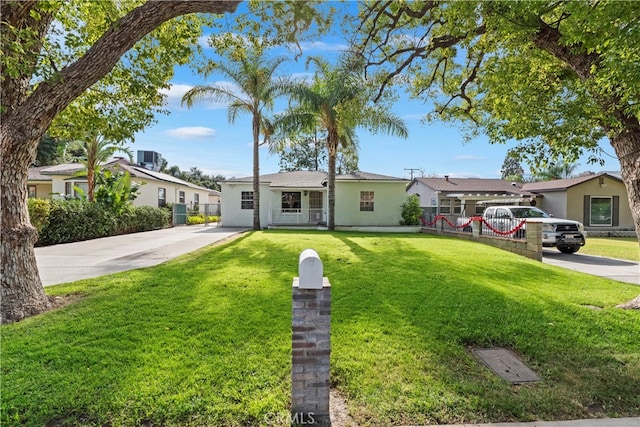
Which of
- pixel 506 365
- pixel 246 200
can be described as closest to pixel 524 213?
pixel 506 365

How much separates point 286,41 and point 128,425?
835 cm

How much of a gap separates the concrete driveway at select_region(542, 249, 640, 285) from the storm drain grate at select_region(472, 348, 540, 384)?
21.6 ft

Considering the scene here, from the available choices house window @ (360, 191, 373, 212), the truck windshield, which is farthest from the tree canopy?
house window @ (360, 191, 373, 212)

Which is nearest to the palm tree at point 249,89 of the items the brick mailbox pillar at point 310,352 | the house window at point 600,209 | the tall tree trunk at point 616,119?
the tall tree trunk at point 616,119

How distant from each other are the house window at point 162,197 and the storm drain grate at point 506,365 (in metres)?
24.6

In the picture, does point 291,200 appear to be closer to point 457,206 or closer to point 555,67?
point 457,206

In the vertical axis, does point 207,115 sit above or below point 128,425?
above

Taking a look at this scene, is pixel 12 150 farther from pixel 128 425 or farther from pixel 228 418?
pixel 228 418

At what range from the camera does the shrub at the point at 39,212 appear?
10.9 m

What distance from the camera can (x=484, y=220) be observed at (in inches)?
582

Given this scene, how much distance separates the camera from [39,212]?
1115cm

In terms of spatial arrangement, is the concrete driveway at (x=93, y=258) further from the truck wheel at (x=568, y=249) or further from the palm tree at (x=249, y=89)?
the truck wheel at (x=568, y=249)

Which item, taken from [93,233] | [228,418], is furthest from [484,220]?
[93,233]

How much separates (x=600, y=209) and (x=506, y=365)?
987 inches
